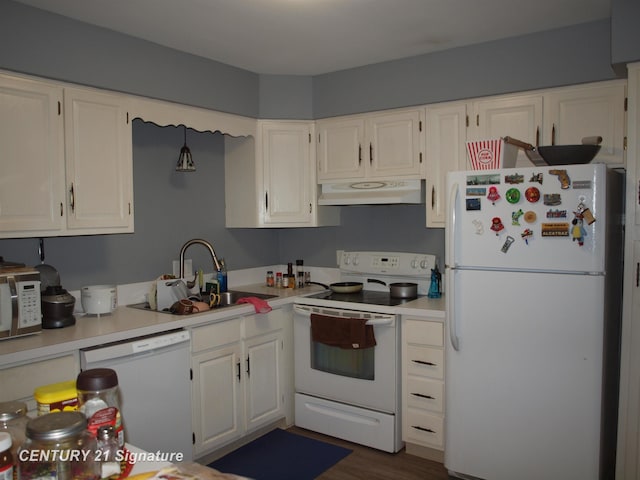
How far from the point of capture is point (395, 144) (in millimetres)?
3521

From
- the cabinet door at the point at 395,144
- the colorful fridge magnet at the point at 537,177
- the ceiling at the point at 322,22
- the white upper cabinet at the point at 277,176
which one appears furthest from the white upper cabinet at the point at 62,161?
the colorful fridge magnet at the point at 537,177

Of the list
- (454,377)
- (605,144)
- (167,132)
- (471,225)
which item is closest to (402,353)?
(454,377)

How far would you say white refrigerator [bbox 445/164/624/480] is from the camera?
7.89 ft

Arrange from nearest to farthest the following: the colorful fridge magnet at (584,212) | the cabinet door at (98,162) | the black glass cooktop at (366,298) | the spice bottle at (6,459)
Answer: the spice bottle at (6,459)
the colorful fridge magnet at (584,212)
the cabinet door at (98,162)
the black glass cooktop at (366,298)

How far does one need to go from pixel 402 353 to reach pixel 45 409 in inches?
91.0

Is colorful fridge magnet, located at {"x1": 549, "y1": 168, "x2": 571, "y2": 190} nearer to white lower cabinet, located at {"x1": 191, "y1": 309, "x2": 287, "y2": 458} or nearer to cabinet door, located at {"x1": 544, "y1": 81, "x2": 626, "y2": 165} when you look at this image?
cabinet door, located at {"x1": 544, "y1": 81, "x2": 626, "y2": 165}

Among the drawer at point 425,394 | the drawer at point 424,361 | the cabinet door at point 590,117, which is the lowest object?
the drawer at point 425,394

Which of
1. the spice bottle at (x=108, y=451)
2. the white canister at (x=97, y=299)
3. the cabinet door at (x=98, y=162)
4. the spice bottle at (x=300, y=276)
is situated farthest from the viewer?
the spice bottle at (x=300, y=276)

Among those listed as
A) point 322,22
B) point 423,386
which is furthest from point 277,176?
point 423,386

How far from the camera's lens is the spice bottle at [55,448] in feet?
3.30

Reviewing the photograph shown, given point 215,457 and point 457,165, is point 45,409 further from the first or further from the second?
point 457,165

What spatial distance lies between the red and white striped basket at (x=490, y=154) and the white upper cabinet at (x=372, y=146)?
25.9 inches

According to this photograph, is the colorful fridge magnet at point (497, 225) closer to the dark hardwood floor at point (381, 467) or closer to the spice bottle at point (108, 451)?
the dark hardwood floor at point (381, 467)

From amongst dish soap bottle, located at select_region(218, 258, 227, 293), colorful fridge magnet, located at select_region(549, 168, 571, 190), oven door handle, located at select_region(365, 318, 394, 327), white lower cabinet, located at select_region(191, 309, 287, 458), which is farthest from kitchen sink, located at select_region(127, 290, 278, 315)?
colorful fridge magnet, located at select_region(549, 168, 571, 190)
